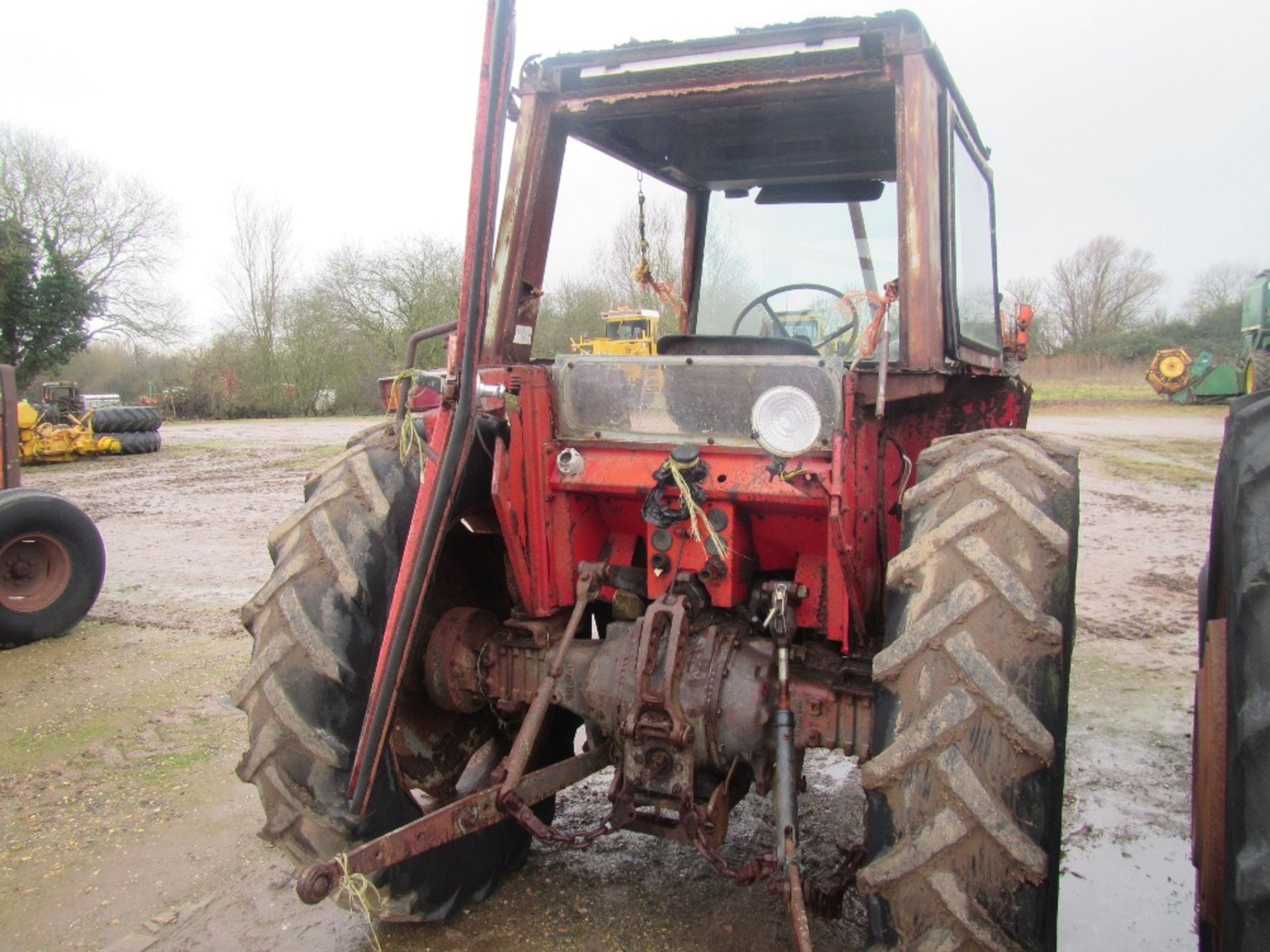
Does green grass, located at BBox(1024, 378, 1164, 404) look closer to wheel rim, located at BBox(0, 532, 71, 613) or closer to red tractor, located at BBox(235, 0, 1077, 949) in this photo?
wheel rim, located at BBox(0, 532, 71, 613)

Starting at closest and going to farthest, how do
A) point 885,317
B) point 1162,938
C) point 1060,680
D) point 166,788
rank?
point 1060,680
point 885,317
point 1162,938
point 166,788

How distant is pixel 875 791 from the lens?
1.94m

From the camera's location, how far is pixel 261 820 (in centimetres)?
358

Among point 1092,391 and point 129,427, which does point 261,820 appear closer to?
point 129,427

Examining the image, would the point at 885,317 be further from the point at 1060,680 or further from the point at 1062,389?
the point at 1062,389

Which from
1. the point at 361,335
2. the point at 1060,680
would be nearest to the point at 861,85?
the point at 1060,680

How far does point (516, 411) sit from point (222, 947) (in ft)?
6.03

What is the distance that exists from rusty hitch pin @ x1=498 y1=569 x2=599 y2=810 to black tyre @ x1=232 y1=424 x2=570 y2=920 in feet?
1.17

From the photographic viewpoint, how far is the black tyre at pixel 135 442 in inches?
725

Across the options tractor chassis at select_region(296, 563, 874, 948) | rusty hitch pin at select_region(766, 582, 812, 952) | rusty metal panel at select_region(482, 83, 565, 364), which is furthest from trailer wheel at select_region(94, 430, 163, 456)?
rusty hitch pin at select_region(766, 582, 812, 952)

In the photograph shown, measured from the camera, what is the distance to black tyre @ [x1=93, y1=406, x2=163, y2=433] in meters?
18.4

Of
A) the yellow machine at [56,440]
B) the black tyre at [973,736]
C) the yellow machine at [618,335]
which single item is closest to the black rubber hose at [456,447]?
the black tyre at [973,736]

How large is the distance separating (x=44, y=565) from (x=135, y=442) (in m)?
14.0

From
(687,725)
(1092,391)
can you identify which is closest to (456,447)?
(687,725)
